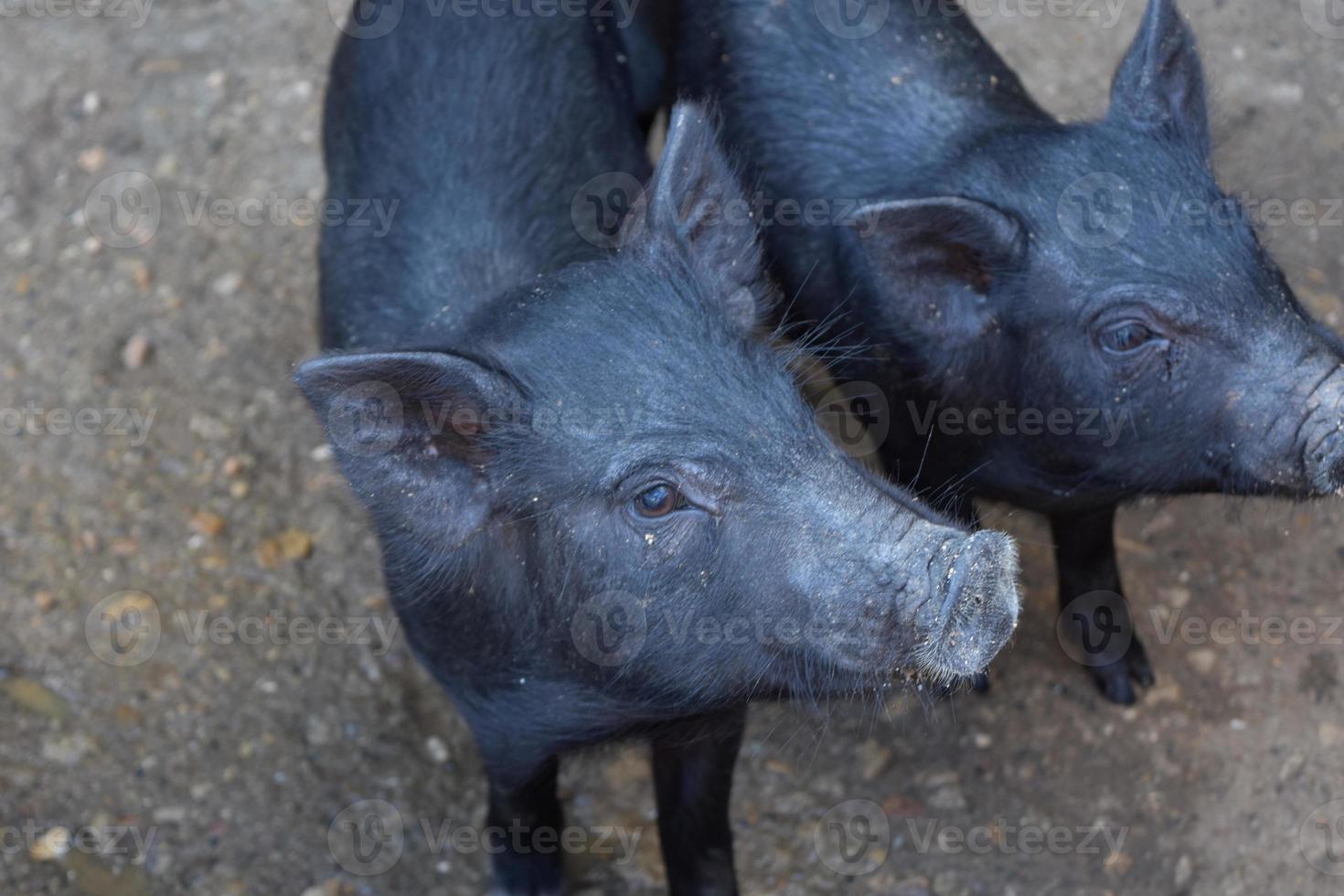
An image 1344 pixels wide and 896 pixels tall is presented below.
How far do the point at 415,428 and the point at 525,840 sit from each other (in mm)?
1657

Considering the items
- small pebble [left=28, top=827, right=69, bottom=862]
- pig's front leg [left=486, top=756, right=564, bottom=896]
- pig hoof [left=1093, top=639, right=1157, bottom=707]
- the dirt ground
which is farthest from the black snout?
small pebble [left=28, top=827, right=69, bottom=862]

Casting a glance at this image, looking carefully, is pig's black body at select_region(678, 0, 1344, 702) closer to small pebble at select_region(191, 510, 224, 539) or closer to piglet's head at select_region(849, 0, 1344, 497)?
piglet's head at select_region(849, 0, 1344, 497)

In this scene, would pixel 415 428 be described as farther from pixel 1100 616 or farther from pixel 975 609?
pixel 1100 616

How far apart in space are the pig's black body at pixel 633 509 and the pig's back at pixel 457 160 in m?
0.05

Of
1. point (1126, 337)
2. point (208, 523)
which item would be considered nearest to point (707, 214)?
point (1126, 337)

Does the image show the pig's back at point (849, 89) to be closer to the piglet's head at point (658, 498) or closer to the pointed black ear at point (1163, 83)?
the pointed black ear at point (1163, 83)

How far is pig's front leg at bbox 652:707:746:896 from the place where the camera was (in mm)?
3943

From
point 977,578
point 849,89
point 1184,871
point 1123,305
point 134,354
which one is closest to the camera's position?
point 977,578

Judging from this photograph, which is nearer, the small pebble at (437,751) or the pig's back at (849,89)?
the pig's back at (849,89)

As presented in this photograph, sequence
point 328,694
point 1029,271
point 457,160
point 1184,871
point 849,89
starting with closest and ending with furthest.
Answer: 1. point 1029,271
2. point 457,160
3. point 1184,871
4. point 849,89
5. point 328,694

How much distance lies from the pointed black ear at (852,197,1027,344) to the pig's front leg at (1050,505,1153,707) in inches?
36.1

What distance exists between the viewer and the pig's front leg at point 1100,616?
462cm

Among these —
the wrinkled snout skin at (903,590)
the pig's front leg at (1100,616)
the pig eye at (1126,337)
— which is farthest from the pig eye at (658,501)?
the pig's front leg at (1100,616)

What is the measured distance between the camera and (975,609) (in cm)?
277
